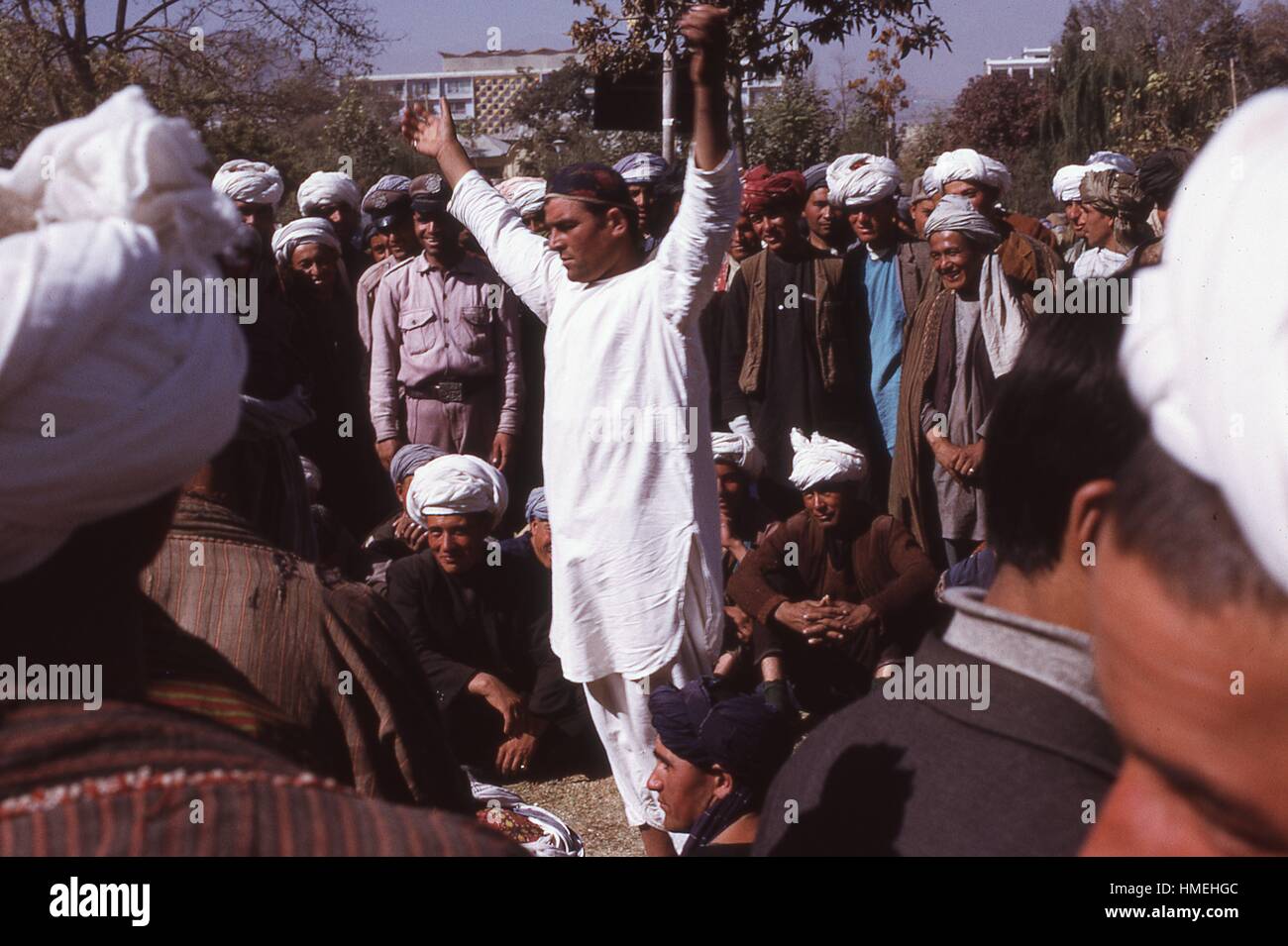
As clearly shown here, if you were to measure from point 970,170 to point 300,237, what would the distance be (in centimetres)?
333

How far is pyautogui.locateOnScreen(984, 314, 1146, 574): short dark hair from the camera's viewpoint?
56.6 inches

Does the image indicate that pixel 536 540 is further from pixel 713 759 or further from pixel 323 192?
pixel 323 192

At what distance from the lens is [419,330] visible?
674cm

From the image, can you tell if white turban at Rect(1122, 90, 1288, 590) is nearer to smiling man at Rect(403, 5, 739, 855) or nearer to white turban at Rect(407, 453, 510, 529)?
smiling man at Rect(403, 5, 739, 855)

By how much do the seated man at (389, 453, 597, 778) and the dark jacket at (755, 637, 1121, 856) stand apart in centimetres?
407

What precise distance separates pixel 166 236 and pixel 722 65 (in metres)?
2.60

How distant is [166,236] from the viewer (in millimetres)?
1292

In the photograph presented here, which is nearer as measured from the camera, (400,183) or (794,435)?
(794,435)

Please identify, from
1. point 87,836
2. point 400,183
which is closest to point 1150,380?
point 87,836

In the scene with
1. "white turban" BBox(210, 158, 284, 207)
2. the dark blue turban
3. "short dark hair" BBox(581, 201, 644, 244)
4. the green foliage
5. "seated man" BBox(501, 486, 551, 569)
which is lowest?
the dark blue turban

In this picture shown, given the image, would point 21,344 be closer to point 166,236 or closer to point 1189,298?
point 166,236

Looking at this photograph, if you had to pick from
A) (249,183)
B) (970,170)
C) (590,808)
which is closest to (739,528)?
(590,808)

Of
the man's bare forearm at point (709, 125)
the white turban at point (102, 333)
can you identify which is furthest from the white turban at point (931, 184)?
the white turban at point (102, 333)

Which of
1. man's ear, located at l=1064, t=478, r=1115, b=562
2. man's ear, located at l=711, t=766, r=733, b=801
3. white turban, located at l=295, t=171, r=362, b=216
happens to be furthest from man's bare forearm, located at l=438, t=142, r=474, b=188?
man's ear, located at l=1064, t=478, r=1115, b=562
